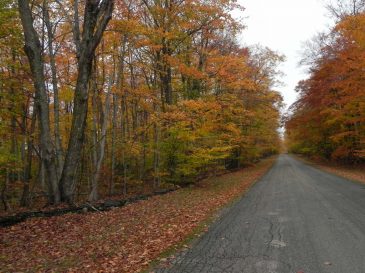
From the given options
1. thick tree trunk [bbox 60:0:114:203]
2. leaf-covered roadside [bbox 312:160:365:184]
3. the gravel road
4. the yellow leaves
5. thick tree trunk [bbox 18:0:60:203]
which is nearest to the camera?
the gravel road

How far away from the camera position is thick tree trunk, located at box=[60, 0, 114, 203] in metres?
10.1

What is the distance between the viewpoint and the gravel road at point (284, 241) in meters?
4.96

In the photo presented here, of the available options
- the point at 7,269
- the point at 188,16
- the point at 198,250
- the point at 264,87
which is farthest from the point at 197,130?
the point at 264,87

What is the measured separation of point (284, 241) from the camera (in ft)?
20.5

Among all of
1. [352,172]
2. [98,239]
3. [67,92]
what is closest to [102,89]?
[67,92]

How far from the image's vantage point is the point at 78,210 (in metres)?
9.96

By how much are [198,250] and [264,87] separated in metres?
27.9

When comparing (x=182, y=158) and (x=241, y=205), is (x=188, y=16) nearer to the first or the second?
(x=182, y=158)

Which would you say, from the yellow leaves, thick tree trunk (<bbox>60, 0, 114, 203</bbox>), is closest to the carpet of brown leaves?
thick tree trunk (<bbox>60, 0, 114, 203</bbox>)

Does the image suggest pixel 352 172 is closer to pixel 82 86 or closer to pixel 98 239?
pixel 82 86

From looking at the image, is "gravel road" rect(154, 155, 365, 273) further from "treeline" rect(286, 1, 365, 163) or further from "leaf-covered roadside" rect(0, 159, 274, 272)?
"treeline" rect(286, 1, 365, 163)

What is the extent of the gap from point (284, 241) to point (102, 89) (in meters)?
12.4

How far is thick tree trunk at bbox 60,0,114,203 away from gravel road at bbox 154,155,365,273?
5.21m

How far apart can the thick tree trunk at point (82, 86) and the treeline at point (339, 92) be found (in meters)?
17.3
